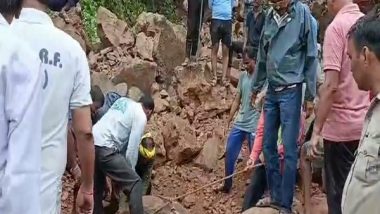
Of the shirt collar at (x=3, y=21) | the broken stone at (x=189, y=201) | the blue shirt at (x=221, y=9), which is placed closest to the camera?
the shirt collar at (x=3, y=21)

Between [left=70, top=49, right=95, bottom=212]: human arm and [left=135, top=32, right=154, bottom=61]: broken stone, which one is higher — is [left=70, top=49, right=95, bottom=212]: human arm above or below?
above

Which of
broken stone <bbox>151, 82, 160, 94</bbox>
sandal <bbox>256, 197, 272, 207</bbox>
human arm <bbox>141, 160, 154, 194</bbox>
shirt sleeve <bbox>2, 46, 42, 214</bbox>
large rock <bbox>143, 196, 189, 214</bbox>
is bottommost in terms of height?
large rock <bbox>143, 196, 189, 214</bbox>

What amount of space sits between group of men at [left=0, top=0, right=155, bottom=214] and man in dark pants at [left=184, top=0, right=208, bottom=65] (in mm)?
6454

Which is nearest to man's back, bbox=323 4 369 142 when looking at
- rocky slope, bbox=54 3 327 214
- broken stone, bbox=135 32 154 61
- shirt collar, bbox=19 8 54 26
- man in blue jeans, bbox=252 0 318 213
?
man in blue jeans, bbox=252 0 318 213

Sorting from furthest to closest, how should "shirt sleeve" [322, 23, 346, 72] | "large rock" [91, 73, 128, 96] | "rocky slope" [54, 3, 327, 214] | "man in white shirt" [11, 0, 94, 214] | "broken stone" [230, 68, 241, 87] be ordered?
1. "broken stone" [230, 68, 241, 87]
2. "large rock" [91, 73, 128, 96]
3. "rocky slope" [54, 3, 327, 214]
4. "shirt sleeve" [322, 23, 346, 72]
5. "man in white shirt" [11, 0, 94, 214]

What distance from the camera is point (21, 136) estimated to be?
254cm

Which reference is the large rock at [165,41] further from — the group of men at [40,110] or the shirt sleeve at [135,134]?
the group of men at [40,110]

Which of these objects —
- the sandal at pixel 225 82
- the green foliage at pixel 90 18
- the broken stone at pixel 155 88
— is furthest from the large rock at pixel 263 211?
the green foliage at pixel 90 18

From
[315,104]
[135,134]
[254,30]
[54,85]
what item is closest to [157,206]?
[135,134]

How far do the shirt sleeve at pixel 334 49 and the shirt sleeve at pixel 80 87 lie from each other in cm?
174

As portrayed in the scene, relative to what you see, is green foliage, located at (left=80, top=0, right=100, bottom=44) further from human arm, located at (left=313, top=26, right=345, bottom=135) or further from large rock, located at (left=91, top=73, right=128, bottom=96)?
human arm, located at (left=313, top=26, right=345, bottom=135)

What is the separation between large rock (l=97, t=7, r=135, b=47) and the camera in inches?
444

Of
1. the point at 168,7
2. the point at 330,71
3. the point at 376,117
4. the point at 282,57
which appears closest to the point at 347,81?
the point at 330,71

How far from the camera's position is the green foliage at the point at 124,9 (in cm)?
1284
